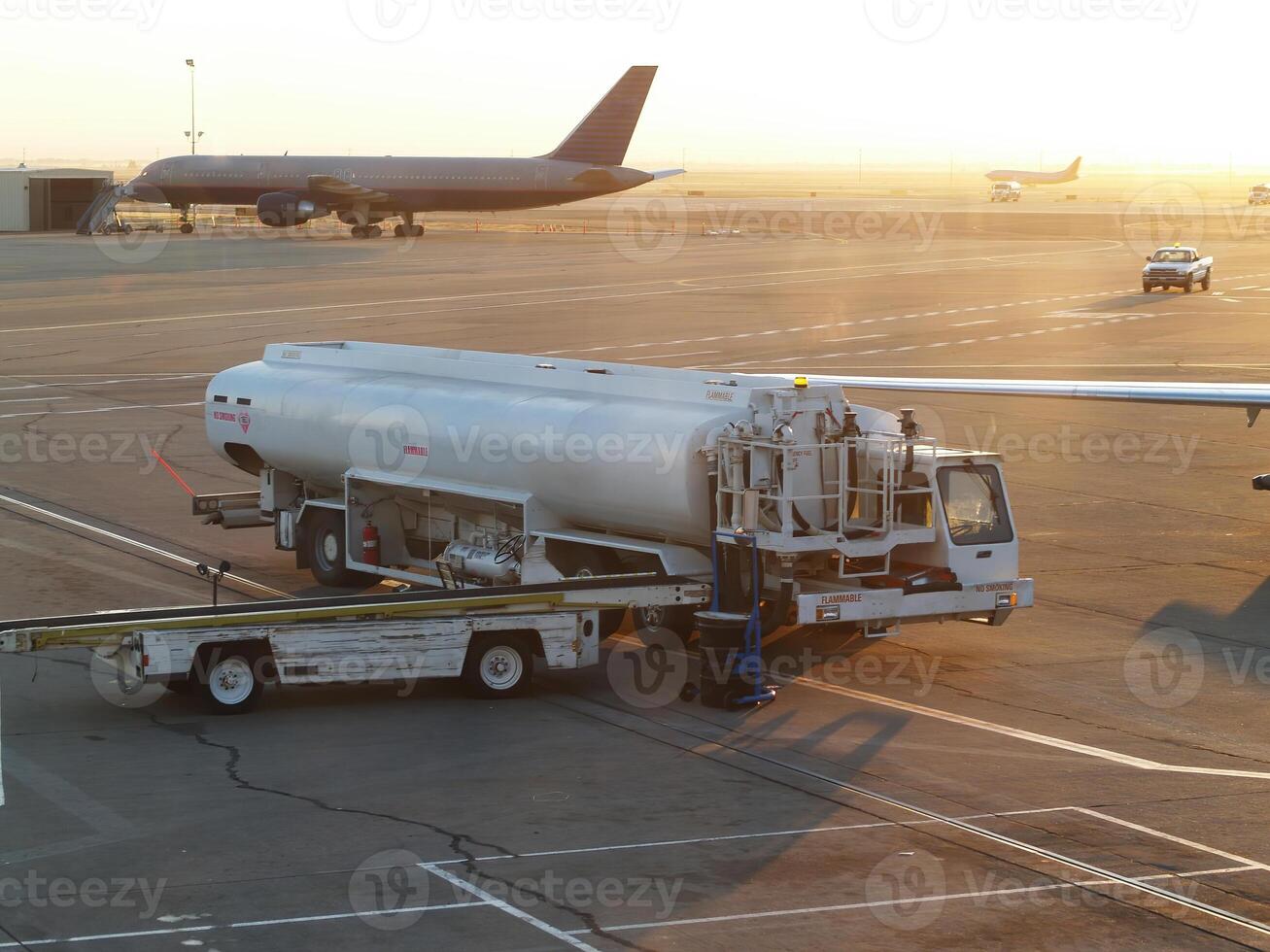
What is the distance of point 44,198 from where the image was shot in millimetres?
116250

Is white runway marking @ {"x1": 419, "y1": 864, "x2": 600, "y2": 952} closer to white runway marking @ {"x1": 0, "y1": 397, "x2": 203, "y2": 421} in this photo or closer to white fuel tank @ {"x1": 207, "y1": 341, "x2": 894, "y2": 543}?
white fuel tank @ {"x1": 207, "y1": 341, "x2": 894, "y2": 543}

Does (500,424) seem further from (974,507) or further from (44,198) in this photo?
(44,198)

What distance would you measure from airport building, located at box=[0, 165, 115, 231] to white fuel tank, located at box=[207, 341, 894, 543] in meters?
97.7

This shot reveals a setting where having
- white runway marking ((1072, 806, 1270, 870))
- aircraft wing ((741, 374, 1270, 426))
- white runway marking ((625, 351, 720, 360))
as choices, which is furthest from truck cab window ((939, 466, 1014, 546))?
white runway marking ((625, 351, 720, 360))

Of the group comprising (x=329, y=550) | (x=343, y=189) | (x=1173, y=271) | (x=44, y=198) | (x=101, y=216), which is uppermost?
(x=343, y=189)

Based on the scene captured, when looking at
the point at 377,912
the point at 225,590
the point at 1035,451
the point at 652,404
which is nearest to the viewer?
the point at 377,912

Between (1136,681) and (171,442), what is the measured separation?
917 inches

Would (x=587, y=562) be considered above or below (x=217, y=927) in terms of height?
above

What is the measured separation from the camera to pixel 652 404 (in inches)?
771

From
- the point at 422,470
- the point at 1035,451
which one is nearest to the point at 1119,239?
the point at 1035,451

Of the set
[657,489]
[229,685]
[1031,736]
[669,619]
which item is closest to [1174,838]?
[1031,736]

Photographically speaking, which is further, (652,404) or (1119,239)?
(1119,239)

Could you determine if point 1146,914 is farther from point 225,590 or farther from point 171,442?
point 171,442

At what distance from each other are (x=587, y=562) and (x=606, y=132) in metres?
84.8
